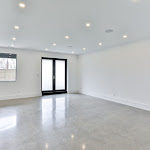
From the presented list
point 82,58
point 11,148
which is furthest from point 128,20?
point 82,58

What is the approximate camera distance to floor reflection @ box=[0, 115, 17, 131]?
3.03m

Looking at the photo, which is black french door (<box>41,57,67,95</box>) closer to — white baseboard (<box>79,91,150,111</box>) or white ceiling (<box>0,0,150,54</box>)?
white baseboard (<box>79,91,150,111</box>)

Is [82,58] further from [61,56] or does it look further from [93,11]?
[93,11]

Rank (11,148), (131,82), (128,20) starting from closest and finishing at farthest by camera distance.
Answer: (11,148) → (128,20) → (131,82)

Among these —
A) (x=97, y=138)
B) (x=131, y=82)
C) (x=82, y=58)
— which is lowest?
(x=97, y=138)

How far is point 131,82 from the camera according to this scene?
16.4ft

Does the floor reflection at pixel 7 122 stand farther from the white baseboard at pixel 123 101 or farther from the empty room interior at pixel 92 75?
the white baseboard at pixel 123 101

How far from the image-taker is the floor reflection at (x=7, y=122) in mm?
3025

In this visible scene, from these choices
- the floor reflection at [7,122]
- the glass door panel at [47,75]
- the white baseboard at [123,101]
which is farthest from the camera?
the glass door panel at [47,75]

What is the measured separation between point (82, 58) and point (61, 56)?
1.47 meters

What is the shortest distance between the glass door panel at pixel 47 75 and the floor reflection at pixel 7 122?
3.85m

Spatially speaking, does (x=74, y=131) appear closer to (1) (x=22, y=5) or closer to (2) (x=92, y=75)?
(1) (x=22, y=5)

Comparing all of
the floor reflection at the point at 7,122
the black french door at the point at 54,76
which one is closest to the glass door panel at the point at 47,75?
the black french door at the point at 54,76

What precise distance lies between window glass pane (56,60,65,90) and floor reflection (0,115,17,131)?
441 cm
